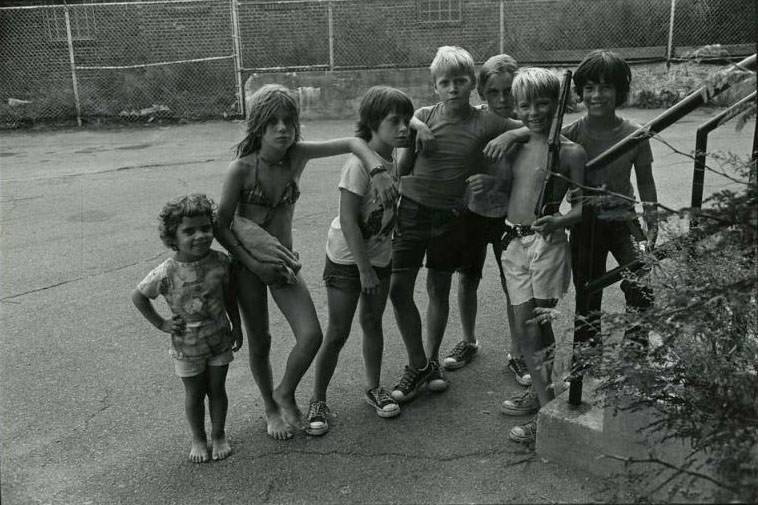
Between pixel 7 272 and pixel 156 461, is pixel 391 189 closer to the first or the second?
pixel 156 461

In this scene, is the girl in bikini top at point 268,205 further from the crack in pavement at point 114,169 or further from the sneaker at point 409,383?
the crack in pavement at point 114,169

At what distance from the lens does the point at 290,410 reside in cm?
377

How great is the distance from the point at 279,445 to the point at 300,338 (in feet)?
1.61

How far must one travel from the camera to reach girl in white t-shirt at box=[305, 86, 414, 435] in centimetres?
356

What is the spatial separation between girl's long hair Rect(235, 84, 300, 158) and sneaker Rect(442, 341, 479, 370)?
5.17 feet

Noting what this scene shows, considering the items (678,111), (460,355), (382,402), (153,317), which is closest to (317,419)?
(382,402)

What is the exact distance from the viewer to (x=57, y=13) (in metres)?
16.6

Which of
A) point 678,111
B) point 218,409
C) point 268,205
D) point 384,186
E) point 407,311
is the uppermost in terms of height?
point 678,111

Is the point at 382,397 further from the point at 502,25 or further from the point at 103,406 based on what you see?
the point at 502,25

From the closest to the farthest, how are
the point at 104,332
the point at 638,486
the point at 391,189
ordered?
the point at 638,486 < the point at 391,189 < the point at 104,332

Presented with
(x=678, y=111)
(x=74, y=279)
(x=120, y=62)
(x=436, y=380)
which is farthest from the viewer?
(x=120, y=62)

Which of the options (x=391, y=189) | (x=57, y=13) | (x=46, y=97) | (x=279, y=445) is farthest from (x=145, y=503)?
(x=57, y=13)

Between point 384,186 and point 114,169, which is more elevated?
point 384,186

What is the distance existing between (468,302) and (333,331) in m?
0.94
